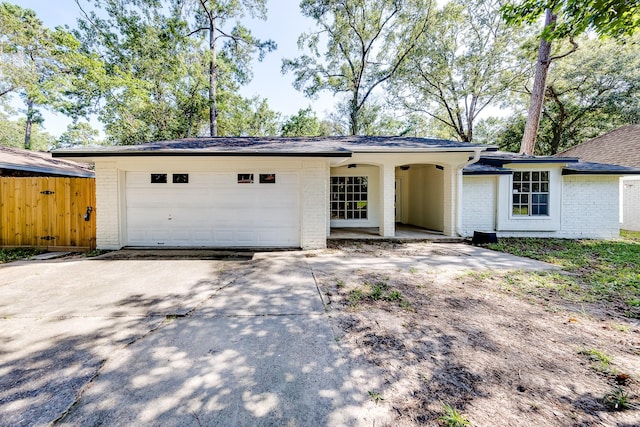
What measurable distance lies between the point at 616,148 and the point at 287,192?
17423mm

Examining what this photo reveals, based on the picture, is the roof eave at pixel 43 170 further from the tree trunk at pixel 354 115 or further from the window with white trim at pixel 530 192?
the window with white trim at pixel 530 192

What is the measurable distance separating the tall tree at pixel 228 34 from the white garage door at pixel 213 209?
9.51 m

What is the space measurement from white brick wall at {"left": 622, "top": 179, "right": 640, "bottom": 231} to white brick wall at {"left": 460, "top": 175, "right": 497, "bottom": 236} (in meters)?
7.53

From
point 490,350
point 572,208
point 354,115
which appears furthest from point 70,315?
point 354,115

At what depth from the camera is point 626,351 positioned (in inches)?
94.4

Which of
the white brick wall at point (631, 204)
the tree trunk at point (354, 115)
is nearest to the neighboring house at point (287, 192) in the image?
the white brick wall at point (631, 204)

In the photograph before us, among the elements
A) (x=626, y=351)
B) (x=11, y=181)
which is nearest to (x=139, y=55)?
(x=11, y=181)

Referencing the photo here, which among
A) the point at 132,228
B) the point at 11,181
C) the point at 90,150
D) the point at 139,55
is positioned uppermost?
the point at 139,55

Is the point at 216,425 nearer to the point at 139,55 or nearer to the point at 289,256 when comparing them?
the point at 289,256

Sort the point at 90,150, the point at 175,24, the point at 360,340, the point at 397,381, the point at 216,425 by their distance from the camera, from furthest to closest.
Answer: the point at 175,24 → the point at 90,150 → the point at 360,340 → the point at 397,381 → the point at 216,425

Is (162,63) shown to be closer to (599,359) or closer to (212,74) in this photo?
(212,74)

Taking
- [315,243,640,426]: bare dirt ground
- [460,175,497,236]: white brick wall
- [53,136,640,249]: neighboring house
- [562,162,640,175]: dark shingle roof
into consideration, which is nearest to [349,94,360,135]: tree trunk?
[53,136,640,249]: neighboring house

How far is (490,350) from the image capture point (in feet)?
7.88

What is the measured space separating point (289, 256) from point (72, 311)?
3.67 meters
